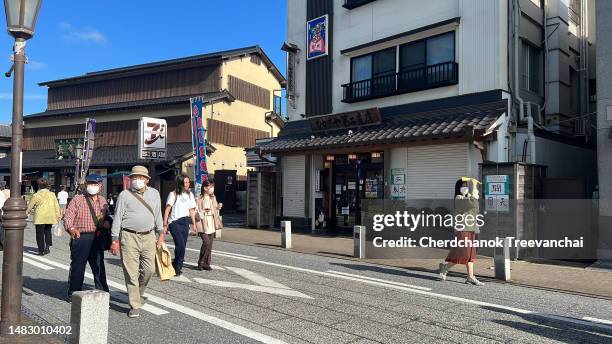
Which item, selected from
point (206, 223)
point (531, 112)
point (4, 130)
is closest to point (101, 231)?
point (206, 223)

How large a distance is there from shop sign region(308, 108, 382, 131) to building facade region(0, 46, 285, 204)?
1130 cm

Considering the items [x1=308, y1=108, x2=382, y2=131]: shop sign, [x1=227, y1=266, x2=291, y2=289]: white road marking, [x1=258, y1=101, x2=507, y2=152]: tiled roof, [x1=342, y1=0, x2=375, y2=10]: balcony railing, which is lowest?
[x1=227, y1=266, x2=291, y2=289]: white road marking

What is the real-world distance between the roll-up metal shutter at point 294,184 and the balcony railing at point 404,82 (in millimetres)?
3365

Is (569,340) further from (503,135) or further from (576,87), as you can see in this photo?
(576,87)

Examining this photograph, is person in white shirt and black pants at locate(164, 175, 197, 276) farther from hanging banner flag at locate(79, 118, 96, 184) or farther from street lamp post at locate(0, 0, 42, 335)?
hanging banner flag at locate(79, 118, 96, 184)

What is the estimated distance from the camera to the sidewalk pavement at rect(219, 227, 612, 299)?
26.7 ft

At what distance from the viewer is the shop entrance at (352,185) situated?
16.2 m

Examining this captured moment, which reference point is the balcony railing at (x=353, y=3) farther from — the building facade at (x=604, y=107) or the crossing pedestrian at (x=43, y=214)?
the crossing pedestrian at (x=43, y=214)

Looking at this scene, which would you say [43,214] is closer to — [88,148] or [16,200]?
[16,200]

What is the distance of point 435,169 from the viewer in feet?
46.8

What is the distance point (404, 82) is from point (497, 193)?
5384 mm

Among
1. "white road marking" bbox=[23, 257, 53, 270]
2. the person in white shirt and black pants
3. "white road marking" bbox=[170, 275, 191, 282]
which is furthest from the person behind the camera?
"white road marking" bbox=[23, 257, 53, 270]

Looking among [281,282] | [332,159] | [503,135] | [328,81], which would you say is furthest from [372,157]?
[281,282]

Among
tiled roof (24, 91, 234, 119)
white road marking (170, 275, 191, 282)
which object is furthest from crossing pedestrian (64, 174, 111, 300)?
tiled roof (24, 91, 234, 119)
